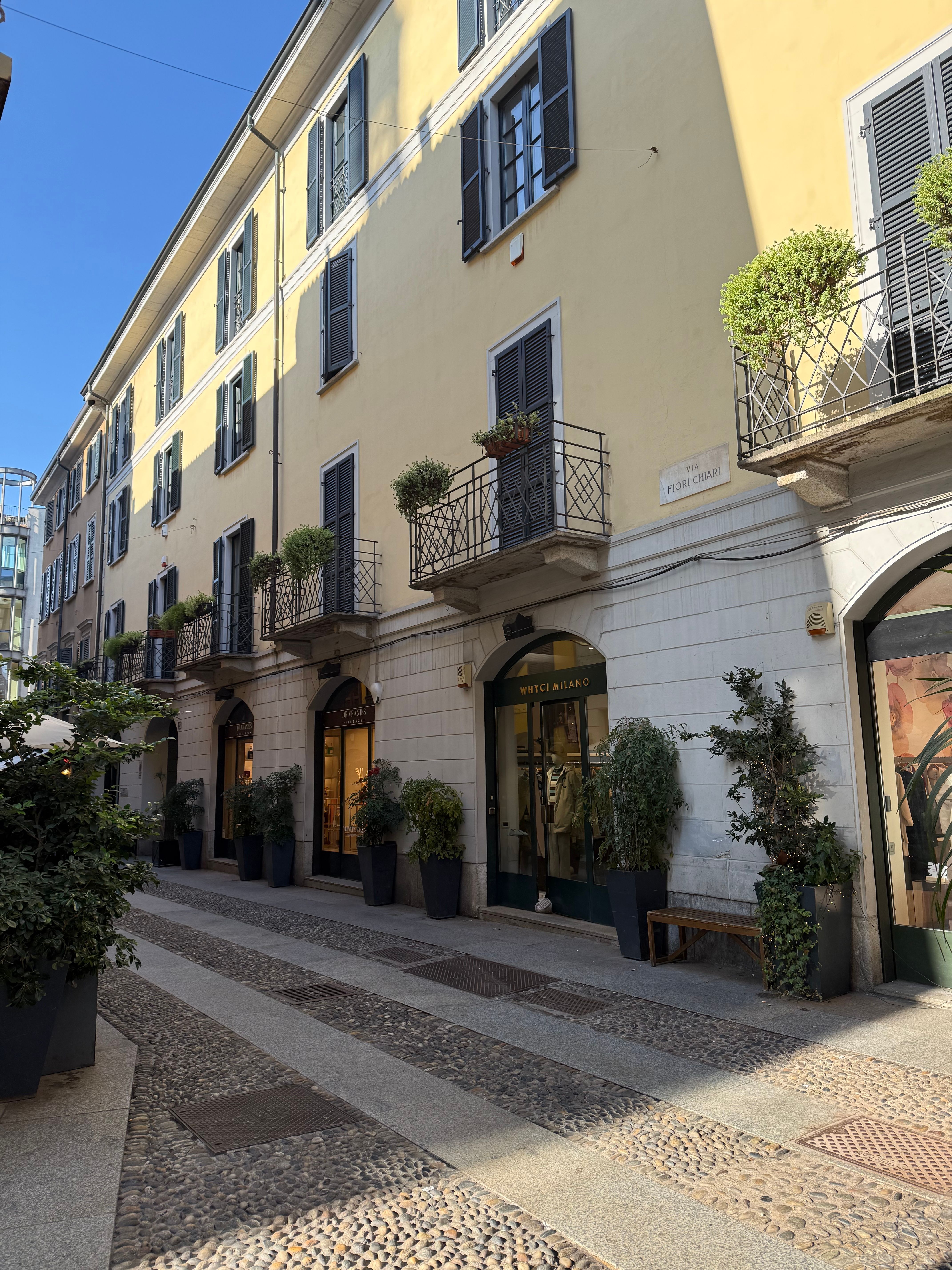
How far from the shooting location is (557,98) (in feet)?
32.9

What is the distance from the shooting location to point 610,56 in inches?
371

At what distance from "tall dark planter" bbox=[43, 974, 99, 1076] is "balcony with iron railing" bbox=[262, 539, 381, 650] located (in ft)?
25.8

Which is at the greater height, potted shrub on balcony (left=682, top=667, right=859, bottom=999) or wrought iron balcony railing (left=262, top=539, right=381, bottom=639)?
wrought iron balcony railing (left=262, top=539, right=381, bottom=639)

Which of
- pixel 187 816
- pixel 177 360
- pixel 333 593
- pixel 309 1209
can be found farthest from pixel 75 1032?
pixel 177 360

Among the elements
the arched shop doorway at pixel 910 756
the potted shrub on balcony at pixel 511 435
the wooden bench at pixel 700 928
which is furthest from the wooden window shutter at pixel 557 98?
the wooden bench at pixel 700 928

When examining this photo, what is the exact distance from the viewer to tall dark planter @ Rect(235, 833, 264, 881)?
1576cm

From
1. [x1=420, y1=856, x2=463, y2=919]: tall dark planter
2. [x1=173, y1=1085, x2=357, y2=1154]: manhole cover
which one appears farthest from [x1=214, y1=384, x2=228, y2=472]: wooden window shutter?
[x1=173, y1=1085, x2=357, y2=1154]: manhole cover

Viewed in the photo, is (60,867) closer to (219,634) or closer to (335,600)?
(335,600)

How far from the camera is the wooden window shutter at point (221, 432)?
19.0 m

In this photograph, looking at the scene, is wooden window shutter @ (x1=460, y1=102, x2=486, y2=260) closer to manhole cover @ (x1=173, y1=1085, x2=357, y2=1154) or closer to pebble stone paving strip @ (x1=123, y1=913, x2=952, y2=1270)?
pebble stone paving strip @ (x1=123, y1=913, x2=952, y2=1270)

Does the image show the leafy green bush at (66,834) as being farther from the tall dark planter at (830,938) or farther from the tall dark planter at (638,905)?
the tall dark planter at (830,938)

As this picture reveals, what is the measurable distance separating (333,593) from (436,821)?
171 inches

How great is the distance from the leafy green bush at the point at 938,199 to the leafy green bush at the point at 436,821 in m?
7.45

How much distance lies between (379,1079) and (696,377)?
6.26m
